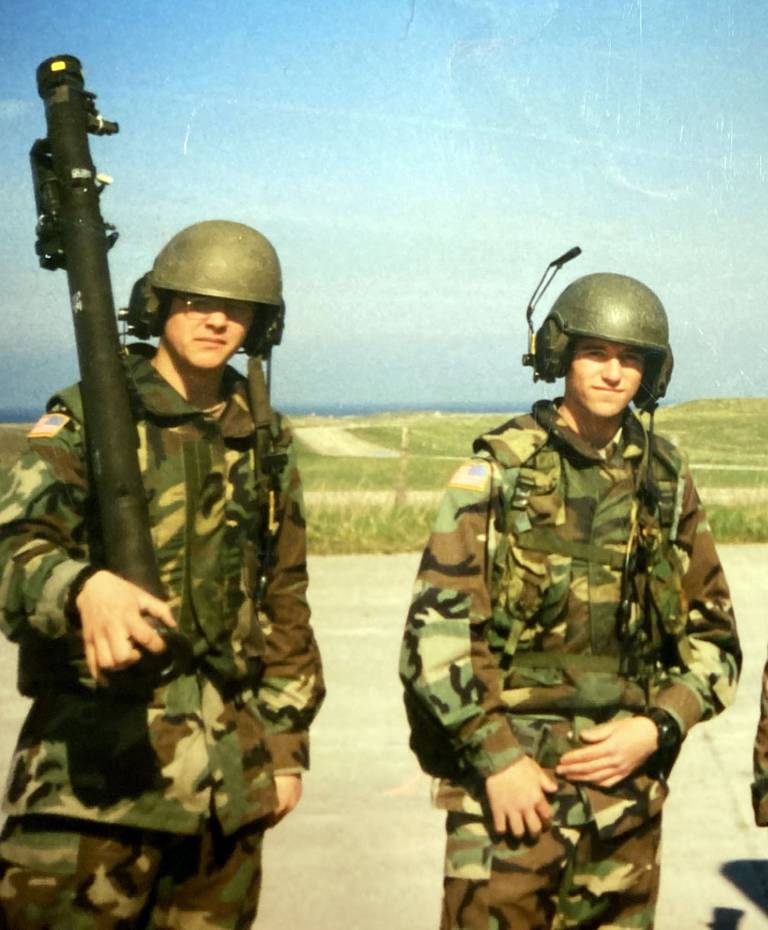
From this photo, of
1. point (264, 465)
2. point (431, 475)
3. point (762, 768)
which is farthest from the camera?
point (431, 475)

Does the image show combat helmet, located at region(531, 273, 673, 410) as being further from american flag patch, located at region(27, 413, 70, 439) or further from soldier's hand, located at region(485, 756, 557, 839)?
american flag patch, located at region(27, 413, 70, 439)

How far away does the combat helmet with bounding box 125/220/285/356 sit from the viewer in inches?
136

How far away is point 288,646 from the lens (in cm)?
361

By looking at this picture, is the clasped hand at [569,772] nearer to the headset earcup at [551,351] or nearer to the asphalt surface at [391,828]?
the headset earcup at [551,351]

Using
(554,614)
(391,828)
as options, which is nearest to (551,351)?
(554,614)

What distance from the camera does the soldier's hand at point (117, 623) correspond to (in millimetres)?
2559

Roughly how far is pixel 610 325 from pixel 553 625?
78 cm

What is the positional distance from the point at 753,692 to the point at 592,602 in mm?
5229

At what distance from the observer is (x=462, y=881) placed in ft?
11.0

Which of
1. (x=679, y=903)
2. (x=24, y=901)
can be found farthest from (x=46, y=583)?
(x=679, y=903)

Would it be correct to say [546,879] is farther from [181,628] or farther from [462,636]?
[181,628]

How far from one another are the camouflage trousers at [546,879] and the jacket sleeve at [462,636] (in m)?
0.21

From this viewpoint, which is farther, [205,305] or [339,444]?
[339,444]

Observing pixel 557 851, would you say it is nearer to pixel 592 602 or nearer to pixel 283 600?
pixel 592 602
